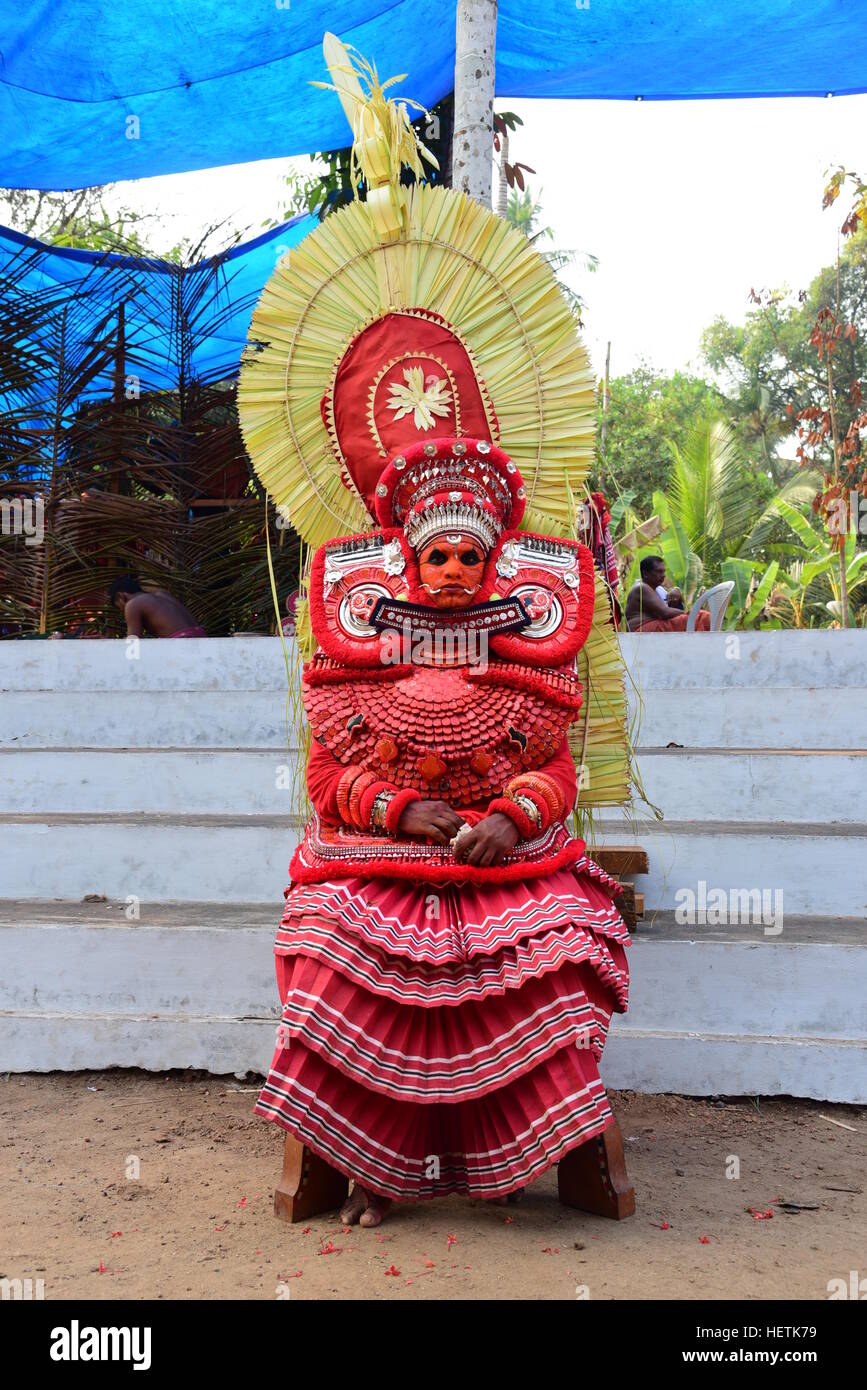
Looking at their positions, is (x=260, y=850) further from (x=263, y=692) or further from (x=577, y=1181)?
(x=577, y=1181)

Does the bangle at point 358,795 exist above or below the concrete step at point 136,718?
below

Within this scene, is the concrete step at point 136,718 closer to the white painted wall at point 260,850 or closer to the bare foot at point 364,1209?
the white painted wall at point 260,850

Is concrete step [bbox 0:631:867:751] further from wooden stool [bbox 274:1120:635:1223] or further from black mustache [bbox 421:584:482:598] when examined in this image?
wooden stool [bbox 274:1120:635:1223]

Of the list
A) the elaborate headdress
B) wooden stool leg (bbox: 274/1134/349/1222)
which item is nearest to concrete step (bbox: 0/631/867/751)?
the elaborate headdress

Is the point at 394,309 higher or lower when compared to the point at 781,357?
lower

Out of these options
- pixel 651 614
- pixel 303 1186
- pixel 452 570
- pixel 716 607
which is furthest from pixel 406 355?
pixel 651 614

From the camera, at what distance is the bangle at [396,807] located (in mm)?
2768

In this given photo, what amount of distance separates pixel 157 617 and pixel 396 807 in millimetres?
4129

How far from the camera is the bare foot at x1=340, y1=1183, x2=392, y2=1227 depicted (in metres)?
2.68

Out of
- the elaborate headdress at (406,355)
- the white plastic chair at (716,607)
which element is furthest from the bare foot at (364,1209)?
the white plastic chair at (716,607)

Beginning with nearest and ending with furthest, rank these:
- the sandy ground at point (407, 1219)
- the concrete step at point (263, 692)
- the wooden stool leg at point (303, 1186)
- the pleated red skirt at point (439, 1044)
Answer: the sandy ground at point (407, 1219) < the pleated red skirt at point (439, 1044) < the wooden stool leg at point (303, 1186) < the concrete step at point (263, 692)

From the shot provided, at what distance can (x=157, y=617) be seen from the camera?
6.56 m

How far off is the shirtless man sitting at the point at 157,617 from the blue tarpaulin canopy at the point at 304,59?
322 centimetres

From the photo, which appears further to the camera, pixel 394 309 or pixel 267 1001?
pixel 267 1001
